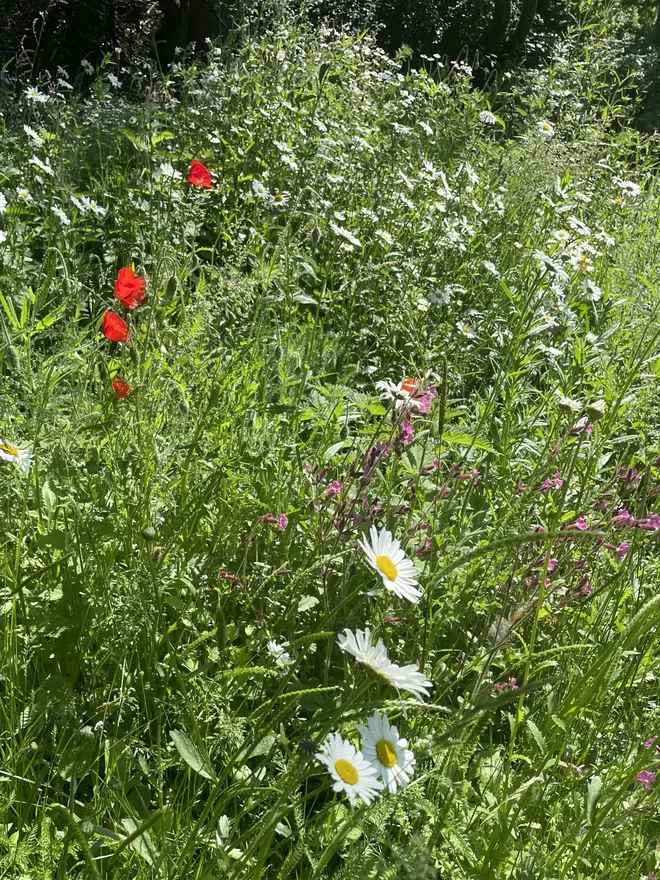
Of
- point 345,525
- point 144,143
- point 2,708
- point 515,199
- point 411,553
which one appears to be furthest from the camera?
point 515,199

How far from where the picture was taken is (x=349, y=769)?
2.88 ft

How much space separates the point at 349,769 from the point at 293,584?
27 cm

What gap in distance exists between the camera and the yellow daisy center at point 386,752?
0.89 metres

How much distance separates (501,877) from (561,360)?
2.22 m

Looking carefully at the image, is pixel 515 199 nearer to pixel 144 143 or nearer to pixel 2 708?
pixel 144 143

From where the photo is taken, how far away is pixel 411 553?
169 centimetres

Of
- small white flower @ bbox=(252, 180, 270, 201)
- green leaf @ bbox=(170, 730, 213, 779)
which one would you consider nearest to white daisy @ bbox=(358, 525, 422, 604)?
green leaf @ bbox=(170, 730, 213, 779)

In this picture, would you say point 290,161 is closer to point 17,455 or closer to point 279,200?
point 279,200

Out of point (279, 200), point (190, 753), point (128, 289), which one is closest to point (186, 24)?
point (279, 200)


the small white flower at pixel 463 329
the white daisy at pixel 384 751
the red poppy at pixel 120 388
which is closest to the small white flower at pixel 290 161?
the small white flower at pixel 463 329

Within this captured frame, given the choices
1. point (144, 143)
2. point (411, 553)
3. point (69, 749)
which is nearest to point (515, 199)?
point (144, 143)

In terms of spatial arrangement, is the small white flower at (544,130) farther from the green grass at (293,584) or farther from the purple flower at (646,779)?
the purple flower at (646,779)

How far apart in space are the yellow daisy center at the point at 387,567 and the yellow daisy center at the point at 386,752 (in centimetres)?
19

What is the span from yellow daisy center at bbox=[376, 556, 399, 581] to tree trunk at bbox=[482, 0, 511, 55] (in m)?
14.7
